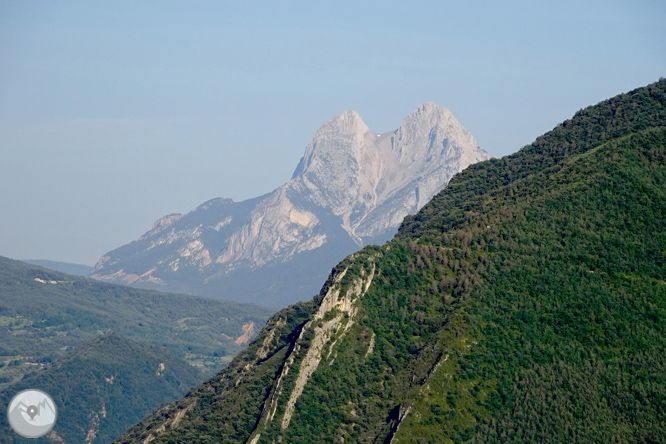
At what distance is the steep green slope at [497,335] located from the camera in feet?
396

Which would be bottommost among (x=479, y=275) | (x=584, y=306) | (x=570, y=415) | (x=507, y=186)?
(x=570, y=415)

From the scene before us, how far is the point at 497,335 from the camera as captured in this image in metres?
131

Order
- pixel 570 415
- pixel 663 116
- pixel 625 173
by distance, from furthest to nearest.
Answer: pixel 663 116, pixel 625 173, pixel 570 415

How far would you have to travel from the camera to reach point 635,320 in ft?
425

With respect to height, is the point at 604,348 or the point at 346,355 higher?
the point at 346,355

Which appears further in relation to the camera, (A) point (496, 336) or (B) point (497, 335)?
(B) point (497, 335)

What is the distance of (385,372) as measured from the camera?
134875 mm

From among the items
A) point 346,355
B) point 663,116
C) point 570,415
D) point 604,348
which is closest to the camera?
point 570,415

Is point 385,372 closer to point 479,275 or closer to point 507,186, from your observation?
point 479,275

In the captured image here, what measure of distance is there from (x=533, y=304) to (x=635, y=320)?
502 inches

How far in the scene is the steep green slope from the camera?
121 metres

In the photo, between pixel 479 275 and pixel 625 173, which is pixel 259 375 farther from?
pixel 625 173

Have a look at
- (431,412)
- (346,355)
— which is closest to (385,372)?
(346,355)

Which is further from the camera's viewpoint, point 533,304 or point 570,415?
point 533,304
